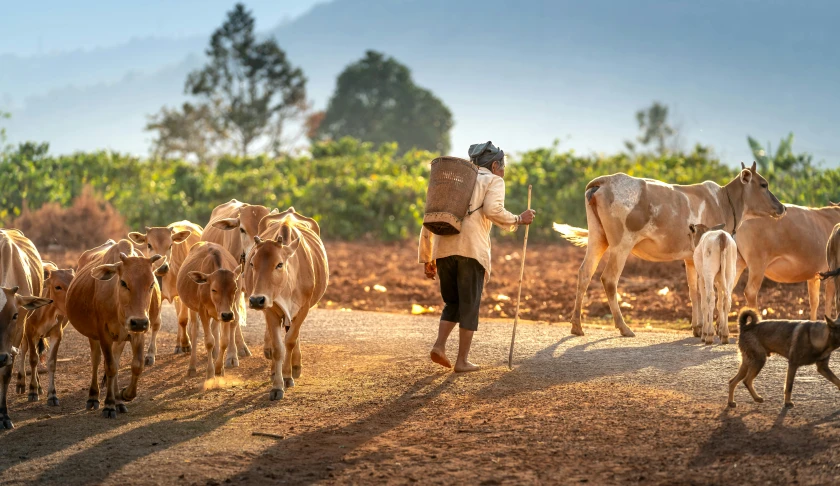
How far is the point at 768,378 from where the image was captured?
9469mm

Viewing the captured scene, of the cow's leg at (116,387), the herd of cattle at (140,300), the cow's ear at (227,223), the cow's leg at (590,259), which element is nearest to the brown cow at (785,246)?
the cow's leg at (590,259)

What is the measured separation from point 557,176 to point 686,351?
60.4ft

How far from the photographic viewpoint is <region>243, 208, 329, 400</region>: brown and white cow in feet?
31.3

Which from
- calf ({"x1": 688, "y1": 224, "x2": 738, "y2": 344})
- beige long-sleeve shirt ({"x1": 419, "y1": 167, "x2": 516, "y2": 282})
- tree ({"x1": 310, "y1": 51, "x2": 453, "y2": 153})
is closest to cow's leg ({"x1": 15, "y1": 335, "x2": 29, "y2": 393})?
beige long-sleeve shirt ({"x1": 419, "y1": 167, "x2": 516, "y2": 282})

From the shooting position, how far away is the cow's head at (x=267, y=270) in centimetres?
945

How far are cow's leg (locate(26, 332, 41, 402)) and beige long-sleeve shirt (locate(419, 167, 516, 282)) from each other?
4065 mm

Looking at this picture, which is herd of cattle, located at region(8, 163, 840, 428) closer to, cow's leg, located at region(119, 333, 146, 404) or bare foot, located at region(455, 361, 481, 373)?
cow's leg, located at region(119, 333, 146, 404)

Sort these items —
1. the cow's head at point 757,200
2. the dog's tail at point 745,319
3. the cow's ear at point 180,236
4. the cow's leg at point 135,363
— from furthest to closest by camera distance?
the cow's head at point 757,200
the cow's ear at point 180,236
the cow's leg at point 135,363
the dog's tail at point 745,319

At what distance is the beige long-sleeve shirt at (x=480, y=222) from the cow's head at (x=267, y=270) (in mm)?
1579

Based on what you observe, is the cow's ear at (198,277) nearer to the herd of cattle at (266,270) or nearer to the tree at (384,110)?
the herd of cattle at (266,270)

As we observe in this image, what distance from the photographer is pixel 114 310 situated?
939 centimetres

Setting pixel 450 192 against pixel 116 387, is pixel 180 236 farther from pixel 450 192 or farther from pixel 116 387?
pixel 450 192

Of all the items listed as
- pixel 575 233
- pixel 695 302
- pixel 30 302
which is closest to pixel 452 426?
pixel 30 302

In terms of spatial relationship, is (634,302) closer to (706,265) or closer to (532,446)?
(706,265)
